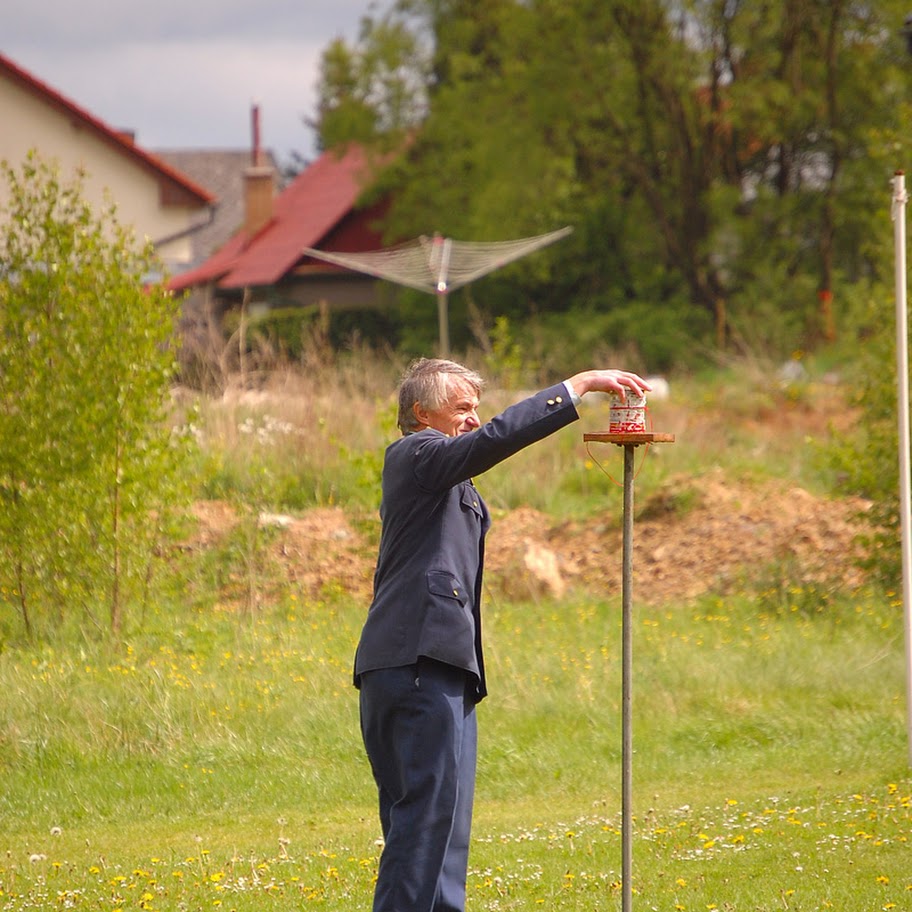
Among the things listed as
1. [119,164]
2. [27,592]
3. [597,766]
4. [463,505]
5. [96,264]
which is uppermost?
[119,164]

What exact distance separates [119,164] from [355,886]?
33.4 metres

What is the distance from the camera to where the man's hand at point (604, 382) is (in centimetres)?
428

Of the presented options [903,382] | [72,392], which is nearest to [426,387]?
[903,382]

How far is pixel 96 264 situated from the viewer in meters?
10.5

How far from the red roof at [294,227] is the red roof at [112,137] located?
2.72 m

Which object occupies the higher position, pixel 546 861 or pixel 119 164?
pixel 119 164

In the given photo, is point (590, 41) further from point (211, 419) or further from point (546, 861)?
point (546, 861)

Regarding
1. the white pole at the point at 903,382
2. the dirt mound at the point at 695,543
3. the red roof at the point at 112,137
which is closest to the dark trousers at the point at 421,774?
the white pole at the point at 903,382

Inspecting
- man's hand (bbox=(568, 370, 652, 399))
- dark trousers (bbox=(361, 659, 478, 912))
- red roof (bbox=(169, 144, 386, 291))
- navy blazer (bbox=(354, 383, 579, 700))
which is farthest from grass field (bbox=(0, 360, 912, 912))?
red roof (bbox=(169, 144, 386, 291))

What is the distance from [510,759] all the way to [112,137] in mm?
30756

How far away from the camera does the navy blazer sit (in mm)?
4395

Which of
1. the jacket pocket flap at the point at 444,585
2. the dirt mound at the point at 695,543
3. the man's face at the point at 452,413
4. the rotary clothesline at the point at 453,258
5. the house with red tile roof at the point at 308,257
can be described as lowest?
the dirt mound at the point at 695,543

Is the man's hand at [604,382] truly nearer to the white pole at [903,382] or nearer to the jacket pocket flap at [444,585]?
the jacket pocket flap at [444,585]

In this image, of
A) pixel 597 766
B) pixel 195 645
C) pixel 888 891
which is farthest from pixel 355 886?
pixel 195 645
